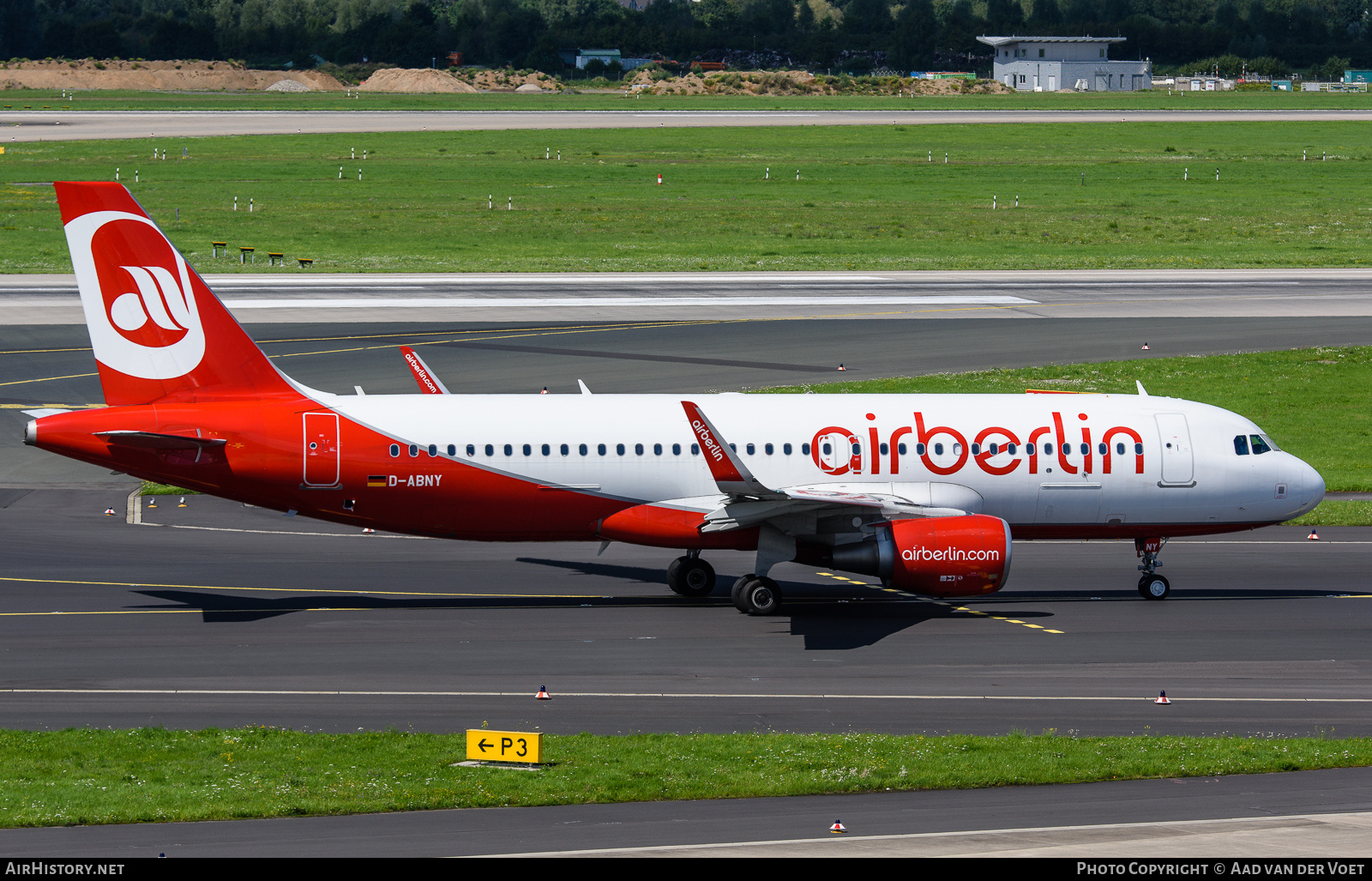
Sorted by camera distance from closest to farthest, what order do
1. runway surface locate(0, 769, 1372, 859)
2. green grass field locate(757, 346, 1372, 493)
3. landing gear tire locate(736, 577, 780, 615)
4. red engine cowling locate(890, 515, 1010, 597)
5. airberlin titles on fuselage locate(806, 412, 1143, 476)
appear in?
runway surface locate(0, 769, 1372, 859) → red engine cowling locate(890, 515, 1010, 597) → landing gear tire locate(736, 577, 780, 615) → airberlin titles on fuselage locate(806, 412, 1143, 476) → green grass field locate(757, 346, 1372, 493)

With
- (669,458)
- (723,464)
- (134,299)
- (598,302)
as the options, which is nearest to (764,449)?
(669,458)

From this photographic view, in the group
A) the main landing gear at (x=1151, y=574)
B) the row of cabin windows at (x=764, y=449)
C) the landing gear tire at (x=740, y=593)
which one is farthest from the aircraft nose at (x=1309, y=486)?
the landing gear tire at (x=740, y=593)

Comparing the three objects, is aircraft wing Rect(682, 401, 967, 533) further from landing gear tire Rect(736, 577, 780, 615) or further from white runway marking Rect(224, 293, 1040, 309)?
white runway marking Rect(224, 293, 1040, 309)

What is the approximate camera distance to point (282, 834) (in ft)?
61.9

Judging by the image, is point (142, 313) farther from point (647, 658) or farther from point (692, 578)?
point (692, 578)

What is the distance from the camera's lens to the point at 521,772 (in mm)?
21406

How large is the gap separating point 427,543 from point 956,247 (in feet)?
203

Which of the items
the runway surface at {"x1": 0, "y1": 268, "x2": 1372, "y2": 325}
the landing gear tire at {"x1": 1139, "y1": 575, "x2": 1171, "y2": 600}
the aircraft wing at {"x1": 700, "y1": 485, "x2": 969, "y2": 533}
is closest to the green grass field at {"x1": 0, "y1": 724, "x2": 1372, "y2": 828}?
the aircraft wing at {"x1": 700, "y1": 485, "x2": 969, "y2": 533}

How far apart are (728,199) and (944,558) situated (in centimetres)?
8712

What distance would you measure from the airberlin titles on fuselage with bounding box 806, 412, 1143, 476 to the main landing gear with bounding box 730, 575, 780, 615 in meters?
2.85

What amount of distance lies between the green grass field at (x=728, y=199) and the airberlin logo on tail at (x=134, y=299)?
52.7 metres

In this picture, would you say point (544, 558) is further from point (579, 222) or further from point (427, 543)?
point (579, 222)

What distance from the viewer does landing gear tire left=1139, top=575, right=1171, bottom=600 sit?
34.3 m

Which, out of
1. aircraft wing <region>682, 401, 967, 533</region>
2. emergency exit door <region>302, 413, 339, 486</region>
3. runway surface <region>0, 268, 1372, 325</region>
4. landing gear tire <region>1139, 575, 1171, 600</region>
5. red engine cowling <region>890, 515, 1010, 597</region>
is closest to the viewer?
aircraft wing <region>682, 401, 967, 533</region>
